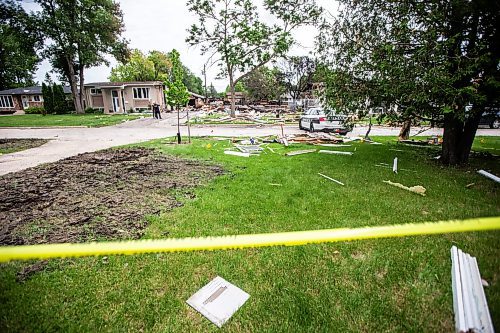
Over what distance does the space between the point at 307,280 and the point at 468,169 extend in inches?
282

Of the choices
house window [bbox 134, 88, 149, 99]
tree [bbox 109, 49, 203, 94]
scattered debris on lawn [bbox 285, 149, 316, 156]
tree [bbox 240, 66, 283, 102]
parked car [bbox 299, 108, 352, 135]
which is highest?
tree [bbox 109, 49, 203, 94]

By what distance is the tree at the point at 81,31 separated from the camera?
3228 cm

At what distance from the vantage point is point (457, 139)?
288 inches

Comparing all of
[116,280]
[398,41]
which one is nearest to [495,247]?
[116,280]

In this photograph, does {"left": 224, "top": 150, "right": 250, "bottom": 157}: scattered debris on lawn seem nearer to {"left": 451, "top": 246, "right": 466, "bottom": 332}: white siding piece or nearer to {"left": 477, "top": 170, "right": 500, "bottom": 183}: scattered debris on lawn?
{"left": 477, "top": 170, "right": 500, "bottom": 183}: scattered debris on lawn

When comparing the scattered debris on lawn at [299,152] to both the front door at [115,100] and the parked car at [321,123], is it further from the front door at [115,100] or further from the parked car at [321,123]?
the front door at [115,100]

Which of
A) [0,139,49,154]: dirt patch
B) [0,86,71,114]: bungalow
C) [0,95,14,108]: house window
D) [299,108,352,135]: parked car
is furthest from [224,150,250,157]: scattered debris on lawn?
[0,95,14,108]: house window

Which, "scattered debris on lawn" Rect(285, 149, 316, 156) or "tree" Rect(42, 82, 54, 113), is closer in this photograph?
"scattered debris on lawn" Rect(285, 149, 316, 156)

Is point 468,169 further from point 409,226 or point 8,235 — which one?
point 8,235

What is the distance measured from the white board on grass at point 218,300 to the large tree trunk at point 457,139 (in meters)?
7.68

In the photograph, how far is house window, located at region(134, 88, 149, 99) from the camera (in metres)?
38.8

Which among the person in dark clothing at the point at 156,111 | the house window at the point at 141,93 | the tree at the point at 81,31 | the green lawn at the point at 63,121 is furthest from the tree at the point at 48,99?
the person in dark clothing at the point at 156,111

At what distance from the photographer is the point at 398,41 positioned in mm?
6535

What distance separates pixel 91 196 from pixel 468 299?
5969mm
